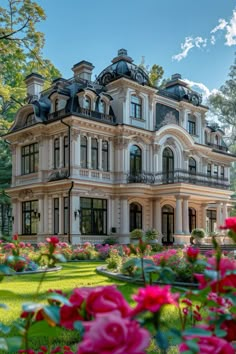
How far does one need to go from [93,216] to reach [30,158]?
629cm

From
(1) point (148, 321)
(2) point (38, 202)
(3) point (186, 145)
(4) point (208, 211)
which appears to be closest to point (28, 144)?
(2) point (38, 202)

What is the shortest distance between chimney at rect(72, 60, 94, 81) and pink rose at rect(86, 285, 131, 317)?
1082 inches

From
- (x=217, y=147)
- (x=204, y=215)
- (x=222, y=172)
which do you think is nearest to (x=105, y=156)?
(x=204, y=215)

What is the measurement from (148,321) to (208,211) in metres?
32.5

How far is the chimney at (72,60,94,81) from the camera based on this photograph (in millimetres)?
27906

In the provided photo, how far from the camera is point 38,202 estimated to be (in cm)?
2602

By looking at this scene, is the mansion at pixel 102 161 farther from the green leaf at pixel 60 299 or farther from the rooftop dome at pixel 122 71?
the green leaf at pixel 60 299

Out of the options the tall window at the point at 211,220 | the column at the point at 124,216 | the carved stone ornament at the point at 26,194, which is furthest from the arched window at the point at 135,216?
the tall window at the point at 211,220

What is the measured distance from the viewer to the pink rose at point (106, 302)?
130cm

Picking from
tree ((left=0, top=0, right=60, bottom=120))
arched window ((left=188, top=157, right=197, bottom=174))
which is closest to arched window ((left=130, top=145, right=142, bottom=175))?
arched window ((left=188, top=157, right=197, bottom=174))

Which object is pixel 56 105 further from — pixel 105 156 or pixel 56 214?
pixel 56 214

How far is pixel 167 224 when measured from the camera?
94.7ft

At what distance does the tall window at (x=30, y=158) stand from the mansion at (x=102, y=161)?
0.07 metres

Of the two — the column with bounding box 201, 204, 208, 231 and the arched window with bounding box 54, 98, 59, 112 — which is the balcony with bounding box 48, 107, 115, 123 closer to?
the arched window with bounding box 54, 98, 59, 112
